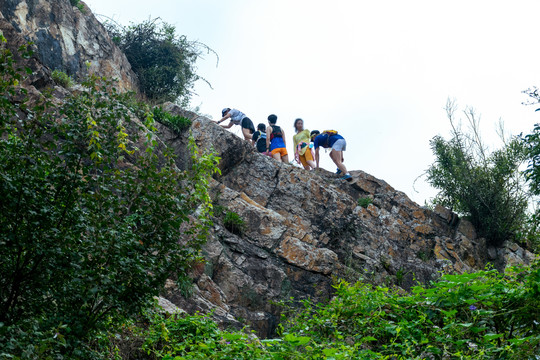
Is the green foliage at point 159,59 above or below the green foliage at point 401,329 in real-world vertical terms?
above

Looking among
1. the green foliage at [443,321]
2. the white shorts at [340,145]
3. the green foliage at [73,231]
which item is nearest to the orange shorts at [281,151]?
the white shorts at [340,145]

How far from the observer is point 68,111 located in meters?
5.01

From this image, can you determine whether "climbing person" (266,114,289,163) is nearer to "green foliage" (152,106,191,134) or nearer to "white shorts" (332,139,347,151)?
"white shorts" (332,139,347,151)

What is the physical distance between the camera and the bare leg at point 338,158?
54.0 ft

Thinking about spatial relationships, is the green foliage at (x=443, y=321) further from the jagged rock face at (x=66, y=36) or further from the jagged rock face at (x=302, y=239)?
the jagged rock face at (x=66, y=36)

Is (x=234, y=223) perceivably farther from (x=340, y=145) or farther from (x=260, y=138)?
(x=340, y=145)

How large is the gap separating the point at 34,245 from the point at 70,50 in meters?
11.1

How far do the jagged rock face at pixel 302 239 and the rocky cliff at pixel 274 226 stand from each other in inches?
1.1

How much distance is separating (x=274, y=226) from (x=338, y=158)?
16.6ft

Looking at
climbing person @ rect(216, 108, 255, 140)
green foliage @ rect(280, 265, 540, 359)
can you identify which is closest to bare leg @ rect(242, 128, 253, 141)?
climbing person @ rect(216, 108, 255, 140)

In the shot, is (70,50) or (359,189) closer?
(70,50)

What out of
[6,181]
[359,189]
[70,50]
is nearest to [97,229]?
[6,181]

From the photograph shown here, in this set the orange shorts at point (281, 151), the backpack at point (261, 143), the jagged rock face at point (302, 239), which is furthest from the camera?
the backpack at point (261, 143)

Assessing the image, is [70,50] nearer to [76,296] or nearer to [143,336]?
[143,336]
